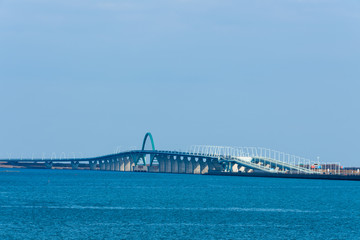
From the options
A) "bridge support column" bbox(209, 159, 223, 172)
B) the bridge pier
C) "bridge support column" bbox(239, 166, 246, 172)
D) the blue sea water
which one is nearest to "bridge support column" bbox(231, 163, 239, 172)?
the bridge pier

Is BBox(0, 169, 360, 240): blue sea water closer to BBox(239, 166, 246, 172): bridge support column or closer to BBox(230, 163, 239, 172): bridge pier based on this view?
BBox(230, 163, 239, 172): bridge pier

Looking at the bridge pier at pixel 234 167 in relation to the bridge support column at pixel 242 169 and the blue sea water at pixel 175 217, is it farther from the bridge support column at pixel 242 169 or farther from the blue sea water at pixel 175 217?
the blue sea water at pixel 175 217

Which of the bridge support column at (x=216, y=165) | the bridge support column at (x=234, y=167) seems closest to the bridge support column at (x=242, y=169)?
the bridge support column at (x=234, y=167)

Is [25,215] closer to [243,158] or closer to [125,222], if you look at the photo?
[125,222]

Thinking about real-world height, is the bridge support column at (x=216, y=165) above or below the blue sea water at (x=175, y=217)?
above

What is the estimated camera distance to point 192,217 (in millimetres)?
Result: 60656

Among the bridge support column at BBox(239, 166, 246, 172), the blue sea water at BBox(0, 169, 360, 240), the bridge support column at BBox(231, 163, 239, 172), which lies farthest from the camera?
the bridge support column at BBox(239, 166, 246, 172)

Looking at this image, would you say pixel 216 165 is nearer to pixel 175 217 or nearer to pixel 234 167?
pixel 234 167

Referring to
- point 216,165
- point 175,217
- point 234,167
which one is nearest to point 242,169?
point 234,167

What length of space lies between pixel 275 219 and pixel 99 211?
52.7 ft

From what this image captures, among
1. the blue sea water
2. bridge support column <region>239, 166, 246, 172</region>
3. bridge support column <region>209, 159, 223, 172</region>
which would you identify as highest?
bridge support column <region>209, 159, 223, 172</region>

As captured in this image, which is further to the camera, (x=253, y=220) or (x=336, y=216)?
(x=336, y=216)

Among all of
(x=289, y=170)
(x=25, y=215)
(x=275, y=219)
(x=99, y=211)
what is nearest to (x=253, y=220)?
(x=275, y=219)

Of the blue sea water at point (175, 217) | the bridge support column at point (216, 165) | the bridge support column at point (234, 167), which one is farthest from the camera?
the bridge support column at point (216, 165)
